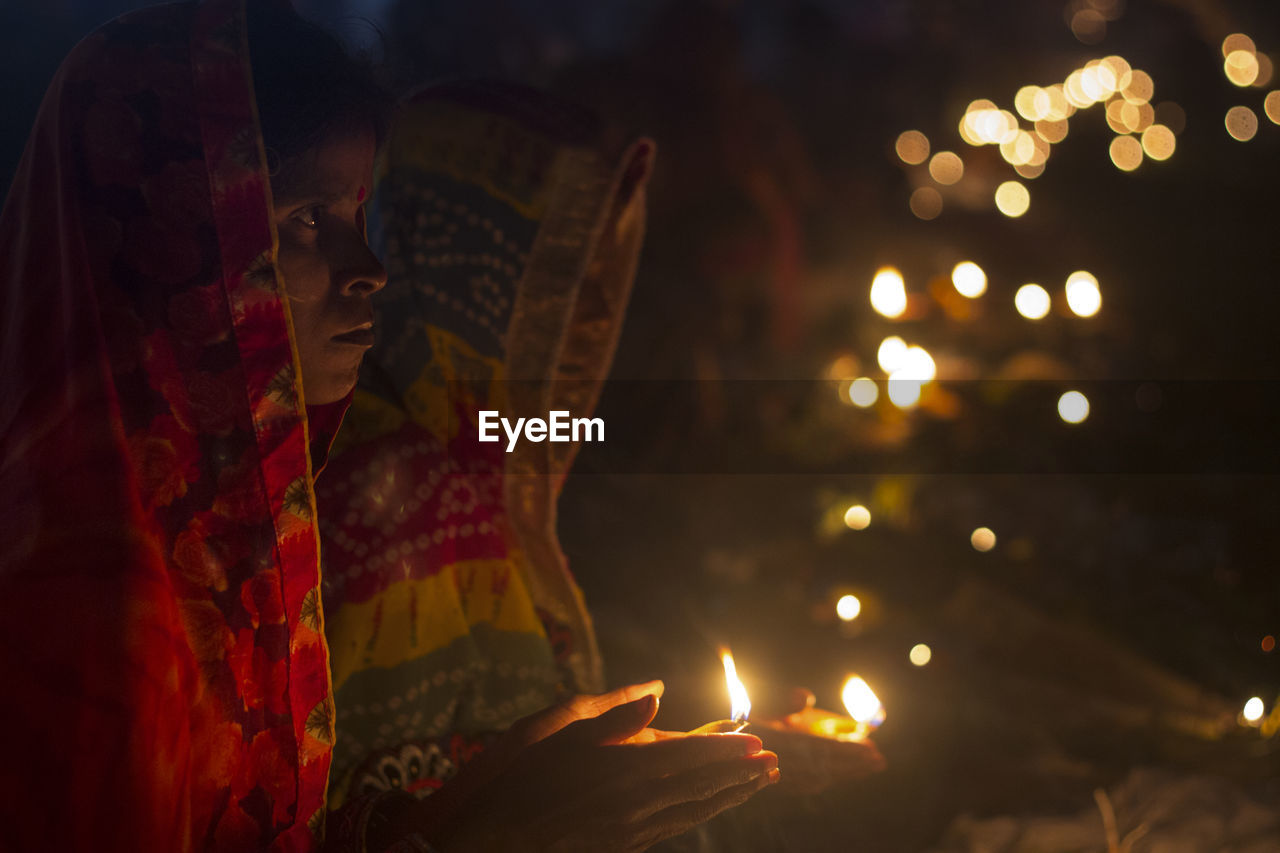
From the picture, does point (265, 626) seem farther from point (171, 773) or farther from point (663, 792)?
point (663, 792)

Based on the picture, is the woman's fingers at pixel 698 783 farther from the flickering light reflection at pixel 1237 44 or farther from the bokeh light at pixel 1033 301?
the bokeh light at pixel 1033 301

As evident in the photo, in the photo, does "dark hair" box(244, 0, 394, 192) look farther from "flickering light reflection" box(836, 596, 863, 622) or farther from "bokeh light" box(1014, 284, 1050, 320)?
"bokeh light" box(1014, 284, 1050, 320)

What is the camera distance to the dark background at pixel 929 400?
2039 mm

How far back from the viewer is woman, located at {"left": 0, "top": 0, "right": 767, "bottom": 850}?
0.74 metres

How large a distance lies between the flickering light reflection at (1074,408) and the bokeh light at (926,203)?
1.79 metres

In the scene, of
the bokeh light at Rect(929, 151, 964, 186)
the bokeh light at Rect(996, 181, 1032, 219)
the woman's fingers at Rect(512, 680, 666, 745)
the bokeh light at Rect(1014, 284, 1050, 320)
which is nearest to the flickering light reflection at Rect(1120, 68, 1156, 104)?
the bokeh light at Rect(996, 181, 1032, 219)

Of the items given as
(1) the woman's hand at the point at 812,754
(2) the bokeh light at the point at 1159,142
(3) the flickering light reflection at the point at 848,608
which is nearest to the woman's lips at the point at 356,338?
(1) the woman's hand at the point at 812,754

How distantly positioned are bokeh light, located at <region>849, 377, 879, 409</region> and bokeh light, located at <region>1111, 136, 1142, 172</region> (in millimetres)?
1413

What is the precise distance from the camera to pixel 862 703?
1.33 metres

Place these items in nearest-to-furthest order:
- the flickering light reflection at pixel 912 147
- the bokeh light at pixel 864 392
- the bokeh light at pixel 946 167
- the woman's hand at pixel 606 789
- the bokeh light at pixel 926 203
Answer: the woman's hand at pixel 606 789, the bokeh light at pixel 864 392, the bokeh light at pixel 946 167, the flickering light reflection at pixel 912 147, the bokeh light at pixel 926 203

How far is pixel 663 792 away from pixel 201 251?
0.72 meters

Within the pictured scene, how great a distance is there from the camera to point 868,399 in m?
4.13

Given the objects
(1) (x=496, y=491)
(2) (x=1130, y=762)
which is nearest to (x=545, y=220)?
(1) (x=496, y=491)

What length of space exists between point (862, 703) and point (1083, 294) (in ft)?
9.24
